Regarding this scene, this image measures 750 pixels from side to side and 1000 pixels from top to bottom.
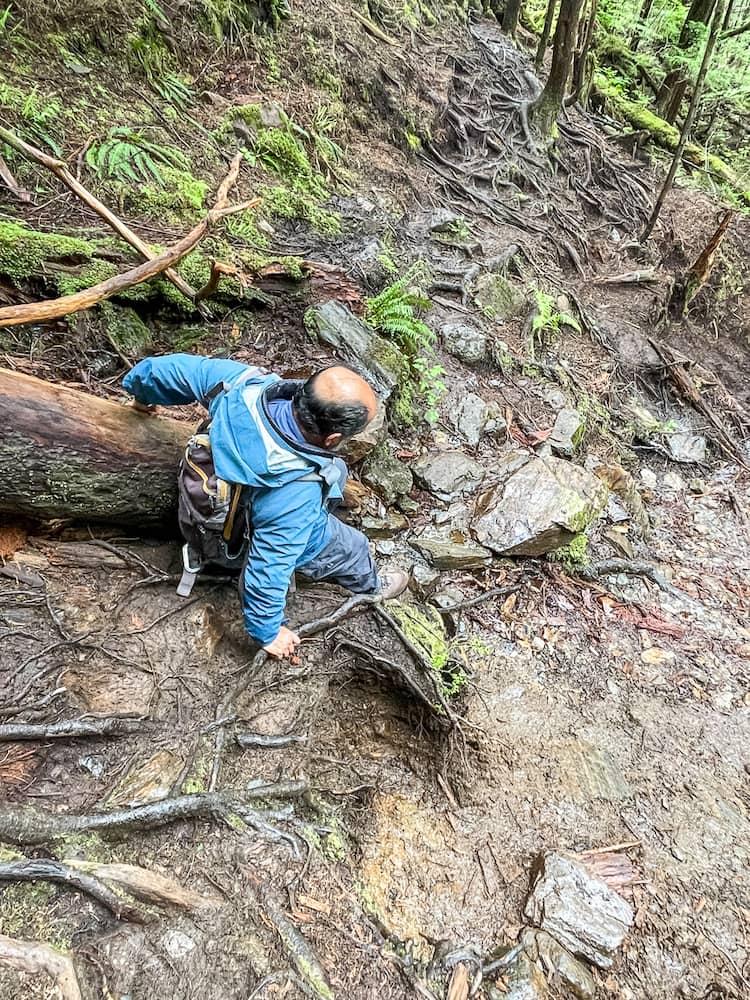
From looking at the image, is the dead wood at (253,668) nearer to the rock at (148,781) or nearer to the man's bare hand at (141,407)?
the rock at (148,781)

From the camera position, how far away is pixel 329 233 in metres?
6.28

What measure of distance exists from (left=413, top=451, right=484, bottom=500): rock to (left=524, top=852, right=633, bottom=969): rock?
113 inches

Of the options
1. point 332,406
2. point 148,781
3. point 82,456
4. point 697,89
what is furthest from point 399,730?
point 697,89

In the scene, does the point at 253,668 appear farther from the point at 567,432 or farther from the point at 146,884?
the point at 567,432

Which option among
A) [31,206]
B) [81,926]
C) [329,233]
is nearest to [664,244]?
[329,233]

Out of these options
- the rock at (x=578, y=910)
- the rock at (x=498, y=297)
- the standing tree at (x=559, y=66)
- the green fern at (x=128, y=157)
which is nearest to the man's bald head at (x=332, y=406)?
the rock at (x=578, y=910)

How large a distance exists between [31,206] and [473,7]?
14593mm

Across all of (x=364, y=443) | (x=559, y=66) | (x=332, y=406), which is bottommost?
(x=364, y=443)

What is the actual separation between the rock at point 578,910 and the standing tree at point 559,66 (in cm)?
1197

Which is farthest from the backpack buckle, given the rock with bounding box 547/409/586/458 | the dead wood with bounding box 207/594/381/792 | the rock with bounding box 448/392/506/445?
the rock with bounding box 547/409/586/458

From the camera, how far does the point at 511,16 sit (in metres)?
14.0

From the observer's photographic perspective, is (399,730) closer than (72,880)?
No

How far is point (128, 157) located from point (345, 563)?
4.04 meters

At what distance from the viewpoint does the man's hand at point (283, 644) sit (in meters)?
3.23
